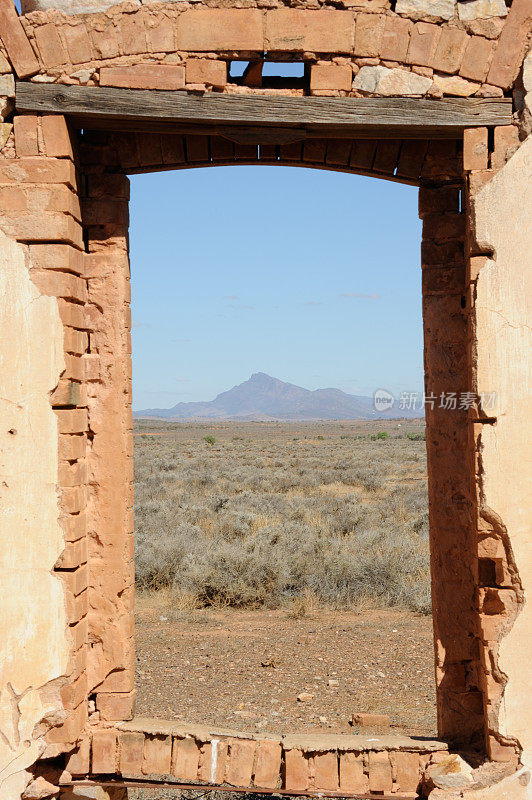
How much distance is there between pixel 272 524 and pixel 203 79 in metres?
7.95

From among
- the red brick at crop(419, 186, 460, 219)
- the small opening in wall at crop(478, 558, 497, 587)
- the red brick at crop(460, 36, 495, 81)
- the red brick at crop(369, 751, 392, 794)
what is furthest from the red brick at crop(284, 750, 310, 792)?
the red brick at crop(460, 36, 495, 81)

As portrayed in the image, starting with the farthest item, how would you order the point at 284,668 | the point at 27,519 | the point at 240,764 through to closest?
the point at 284,668 → the point at 240,764 → the point at 27,519

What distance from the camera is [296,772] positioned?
12.2 ft

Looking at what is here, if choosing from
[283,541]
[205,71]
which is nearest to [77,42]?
[205,71]

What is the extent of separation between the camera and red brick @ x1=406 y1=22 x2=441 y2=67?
356cm

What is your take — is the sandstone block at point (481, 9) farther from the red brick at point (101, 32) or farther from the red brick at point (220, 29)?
the red brick at point (101, 32)

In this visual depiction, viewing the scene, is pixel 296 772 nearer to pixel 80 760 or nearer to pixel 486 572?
pixel 80 760

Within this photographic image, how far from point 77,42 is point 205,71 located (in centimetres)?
71

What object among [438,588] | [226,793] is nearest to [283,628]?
[226,793]

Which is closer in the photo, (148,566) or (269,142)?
(269,142)

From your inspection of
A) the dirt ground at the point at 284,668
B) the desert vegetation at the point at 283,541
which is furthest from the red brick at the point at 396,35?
the desert vegetation at the point at 283,541

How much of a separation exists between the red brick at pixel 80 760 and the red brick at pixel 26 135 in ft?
11.0

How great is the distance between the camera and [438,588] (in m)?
4.01

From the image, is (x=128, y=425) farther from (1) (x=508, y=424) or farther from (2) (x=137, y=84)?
(1) (x=508, y=424)
